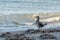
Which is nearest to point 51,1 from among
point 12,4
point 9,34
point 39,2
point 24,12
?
point 39,2

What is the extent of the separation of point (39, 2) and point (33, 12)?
1.46m

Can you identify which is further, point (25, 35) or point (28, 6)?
point (28, 6)

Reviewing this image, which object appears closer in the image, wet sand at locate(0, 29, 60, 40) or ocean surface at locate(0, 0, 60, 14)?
wet sand at locate(0, 29, 60, 40)

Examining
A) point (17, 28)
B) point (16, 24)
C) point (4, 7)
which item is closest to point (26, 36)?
point (17, 28)

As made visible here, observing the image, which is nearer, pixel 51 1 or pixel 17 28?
pixel 17 28

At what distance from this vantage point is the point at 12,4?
7.93 meters

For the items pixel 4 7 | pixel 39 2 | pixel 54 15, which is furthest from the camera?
pixel 39 2

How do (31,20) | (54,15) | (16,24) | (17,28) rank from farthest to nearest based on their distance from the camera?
(54,15) < (31,20) < (16,24) < (17,28)

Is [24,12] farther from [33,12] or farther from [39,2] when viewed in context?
[39,2]

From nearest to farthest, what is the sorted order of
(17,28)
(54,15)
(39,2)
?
Answer: (17,28) → (54,15) → (39,2)

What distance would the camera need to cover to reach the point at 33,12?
6.86 metres

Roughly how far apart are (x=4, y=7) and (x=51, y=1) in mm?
1626

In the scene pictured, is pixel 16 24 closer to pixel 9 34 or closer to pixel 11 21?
pixel 11 21

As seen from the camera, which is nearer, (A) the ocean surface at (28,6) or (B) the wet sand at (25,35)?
(B) the wet sand at (25,35)
